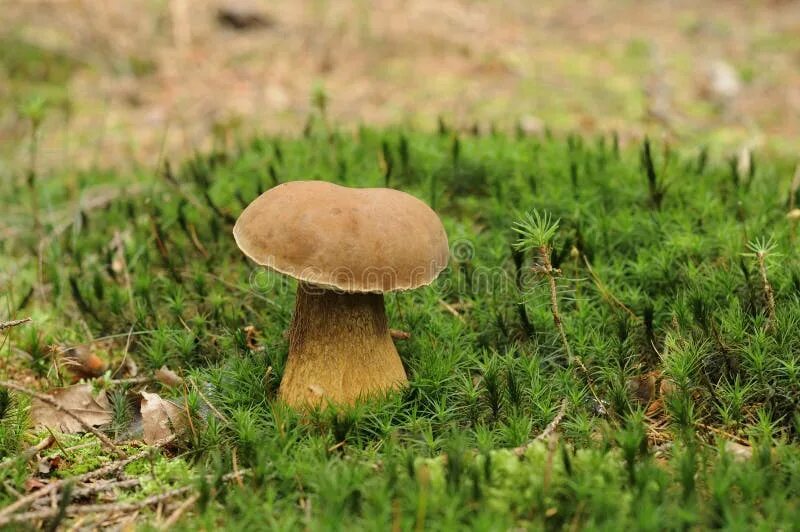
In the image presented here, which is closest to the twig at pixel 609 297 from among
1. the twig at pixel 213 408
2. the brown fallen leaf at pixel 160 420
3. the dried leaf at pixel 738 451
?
the dried leaf at pixel 738 451

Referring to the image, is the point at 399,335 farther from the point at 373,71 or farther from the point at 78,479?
the point at 373,71

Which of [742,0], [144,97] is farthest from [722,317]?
[742,0]

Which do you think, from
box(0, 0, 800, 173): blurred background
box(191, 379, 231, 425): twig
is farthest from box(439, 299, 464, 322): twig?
box(0, 0, 800, 173): blurred background

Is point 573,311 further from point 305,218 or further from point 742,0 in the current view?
point 742,0

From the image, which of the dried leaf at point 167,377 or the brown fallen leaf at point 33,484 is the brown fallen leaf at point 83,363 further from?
the brown fallen leaf at point 33,484

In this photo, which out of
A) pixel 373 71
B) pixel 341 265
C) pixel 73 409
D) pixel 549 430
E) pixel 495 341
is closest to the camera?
pixel 341 265

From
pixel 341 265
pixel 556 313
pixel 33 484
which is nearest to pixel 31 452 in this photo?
pixel 33 484
